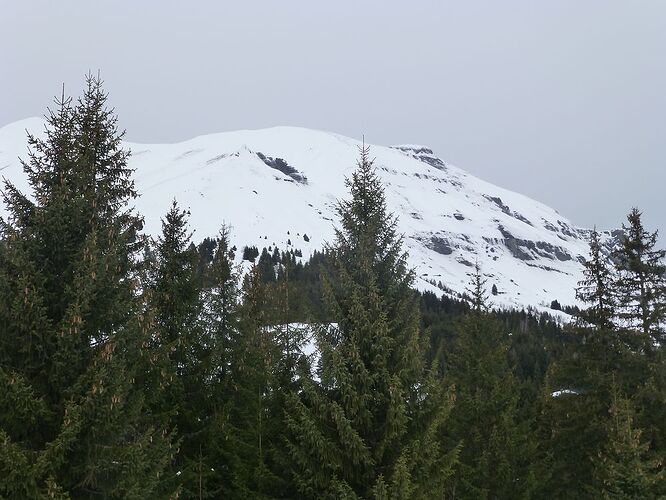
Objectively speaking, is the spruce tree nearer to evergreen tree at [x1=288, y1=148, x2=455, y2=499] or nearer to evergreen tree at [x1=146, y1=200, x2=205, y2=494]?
evergreen tree at [x1=146, y1=200, x2=205, y2=494]

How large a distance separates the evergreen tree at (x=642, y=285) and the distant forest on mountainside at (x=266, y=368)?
7 centimetres

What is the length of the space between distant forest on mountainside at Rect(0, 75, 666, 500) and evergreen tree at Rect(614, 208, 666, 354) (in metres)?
0.07

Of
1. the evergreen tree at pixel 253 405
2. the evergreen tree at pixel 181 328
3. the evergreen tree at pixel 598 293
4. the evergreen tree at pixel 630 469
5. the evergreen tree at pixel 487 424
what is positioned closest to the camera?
the evergreen tree at pixel 630 469

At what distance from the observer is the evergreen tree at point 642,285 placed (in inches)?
675

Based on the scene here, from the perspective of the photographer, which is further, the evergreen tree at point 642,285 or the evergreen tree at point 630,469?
the evergreen tree at point 642,285

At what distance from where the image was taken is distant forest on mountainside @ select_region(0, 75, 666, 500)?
8.88 m

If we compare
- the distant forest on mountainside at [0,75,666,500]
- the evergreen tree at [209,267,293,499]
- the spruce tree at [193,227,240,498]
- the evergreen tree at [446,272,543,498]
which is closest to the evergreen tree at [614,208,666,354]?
the distant forest on mountainside at [0,75,666,500]

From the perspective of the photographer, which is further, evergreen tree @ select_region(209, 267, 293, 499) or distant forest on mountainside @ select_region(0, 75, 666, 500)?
evergreen tree @ select_region(209, 267, 293, 499)

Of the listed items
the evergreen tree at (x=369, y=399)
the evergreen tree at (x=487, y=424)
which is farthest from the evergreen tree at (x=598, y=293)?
the evergreen tree at (x=369, y=399)

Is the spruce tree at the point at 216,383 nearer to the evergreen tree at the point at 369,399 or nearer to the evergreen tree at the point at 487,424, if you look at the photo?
the evergreen tree at the point at 369,399

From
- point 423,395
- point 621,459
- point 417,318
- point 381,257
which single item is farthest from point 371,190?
point 621,459

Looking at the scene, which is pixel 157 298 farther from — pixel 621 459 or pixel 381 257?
pixel 621 459

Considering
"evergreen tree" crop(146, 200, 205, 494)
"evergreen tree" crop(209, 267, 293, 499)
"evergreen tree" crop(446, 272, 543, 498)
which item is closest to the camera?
"evergreen tree" crop(209, 267, 293, 499)

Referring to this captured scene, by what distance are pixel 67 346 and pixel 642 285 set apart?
17.3 m
